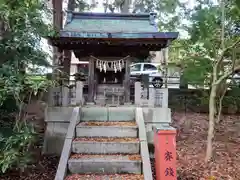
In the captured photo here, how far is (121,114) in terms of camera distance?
7082 millimetres

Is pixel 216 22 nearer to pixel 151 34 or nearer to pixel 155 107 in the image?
pixel 151 34

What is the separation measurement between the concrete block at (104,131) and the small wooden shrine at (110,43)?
7.34 ft

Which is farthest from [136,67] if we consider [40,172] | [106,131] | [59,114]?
[40,172]

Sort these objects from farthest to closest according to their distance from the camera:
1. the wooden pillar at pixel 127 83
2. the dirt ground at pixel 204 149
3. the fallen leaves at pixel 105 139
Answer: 1. the wooden pillar at pixel 127 83
2. the fallen leaves at pixel 105 139
3. the dirt ground at pixel 204 149

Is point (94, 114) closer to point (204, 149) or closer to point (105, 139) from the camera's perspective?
point (105, 139)

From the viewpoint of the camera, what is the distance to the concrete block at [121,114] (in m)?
7.06

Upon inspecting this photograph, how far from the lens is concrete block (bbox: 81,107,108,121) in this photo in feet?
23.1

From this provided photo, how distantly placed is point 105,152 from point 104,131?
64cm

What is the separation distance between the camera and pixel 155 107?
725 centimetres

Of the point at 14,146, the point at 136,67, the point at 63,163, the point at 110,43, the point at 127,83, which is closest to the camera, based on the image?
the point at 14,146

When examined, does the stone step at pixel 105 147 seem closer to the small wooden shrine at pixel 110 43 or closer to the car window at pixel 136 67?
the small wooden shrine at pixel 110 43

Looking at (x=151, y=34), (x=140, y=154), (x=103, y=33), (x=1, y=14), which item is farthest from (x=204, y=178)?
(x=1, y=14)

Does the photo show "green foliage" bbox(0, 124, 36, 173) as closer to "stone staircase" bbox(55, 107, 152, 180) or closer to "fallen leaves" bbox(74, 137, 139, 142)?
"stone staircase" bbox(55, 107, 152, 180)

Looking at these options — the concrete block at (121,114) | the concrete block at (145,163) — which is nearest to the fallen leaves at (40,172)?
the concrete block at (121,114)
